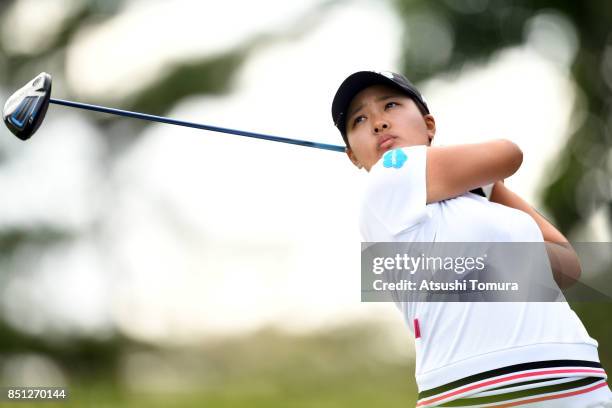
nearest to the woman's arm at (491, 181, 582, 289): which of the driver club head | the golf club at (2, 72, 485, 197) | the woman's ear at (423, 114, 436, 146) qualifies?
the woman's ear at (423, 114, 436, 146)

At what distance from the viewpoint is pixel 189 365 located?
383 inches

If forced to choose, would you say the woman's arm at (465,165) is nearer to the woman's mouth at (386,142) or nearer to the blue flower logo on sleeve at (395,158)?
the blue flower logo on sleeve at (395,158)

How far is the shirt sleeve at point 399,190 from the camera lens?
236 centimetres

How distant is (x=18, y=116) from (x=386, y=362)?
741cm

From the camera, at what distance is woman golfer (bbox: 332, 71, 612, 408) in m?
2.20

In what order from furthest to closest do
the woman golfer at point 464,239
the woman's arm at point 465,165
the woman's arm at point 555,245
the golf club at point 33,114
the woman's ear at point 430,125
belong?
the golf club at point 33,114, the woman's ear at point 430,125, the woman's arm at point 555,245, the woman's arm at point 465,165, the woman golfer at point 464,239

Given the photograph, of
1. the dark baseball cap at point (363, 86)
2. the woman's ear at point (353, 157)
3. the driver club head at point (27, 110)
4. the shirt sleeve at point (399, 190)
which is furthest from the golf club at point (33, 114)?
the shirt sleeve at point (399, 190)

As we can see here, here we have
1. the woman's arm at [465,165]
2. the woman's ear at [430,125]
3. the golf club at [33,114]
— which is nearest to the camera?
the woman's arm at [465,165]

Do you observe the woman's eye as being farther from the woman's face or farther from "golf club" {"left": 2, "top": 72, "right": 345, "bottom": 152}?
"golf club" {"left": 2, "top": 72, "right": 345, "bottom": 152}

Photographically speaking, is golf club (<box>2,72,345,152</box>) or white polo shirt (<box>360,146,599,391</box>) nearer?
white polo shirt (<box>360,146,599,391</box>)

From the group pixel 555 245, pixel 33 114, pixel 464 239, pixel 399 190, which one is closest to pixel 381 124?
pixel 399 190

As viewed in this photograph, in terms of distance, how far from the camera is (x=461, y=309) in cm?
228

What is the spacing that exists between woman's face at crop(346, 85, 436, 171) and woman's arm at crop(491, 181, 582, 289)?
248 mm

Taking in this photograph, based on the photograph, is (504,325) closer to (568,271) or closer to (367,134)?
(568,271)
